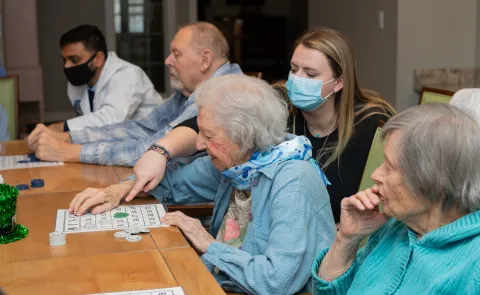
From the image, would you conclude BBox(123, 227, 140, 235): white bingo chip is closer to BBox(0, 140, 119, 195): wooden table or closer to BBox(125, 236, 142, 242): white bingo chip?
BBox(125, 236, 142, 242): white bingo chip

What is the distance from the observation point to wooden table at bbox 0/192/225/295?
1.56m

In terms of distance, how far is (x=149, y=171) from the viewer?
2.39m

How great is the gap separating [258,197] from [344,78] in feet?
2.58

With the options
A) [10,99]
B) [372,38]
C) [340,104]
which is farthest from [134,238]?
[372,38]

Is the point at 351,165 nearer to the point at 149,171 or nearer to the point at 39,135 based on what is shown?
the point at 149,171

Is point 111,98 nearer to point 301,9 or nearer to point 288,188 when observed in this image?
point 288,188

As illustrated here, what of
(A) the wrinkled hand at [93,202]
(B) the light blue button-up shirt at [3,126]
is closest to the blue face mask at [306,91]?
(A) the wrinkled hand at [93,202]

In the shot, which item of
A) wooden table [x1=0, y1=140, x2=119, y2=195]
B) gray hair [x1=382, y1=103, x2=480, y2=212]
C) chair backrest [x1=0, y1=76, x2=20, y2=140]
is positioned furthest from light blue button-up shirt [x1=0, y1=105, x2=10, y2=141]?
gray hair [x1=382, y1=103, x2=480, y2=212]

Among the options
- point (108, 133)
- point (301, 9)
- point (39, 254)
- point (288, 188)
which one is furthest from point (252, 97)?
point (301, 9)

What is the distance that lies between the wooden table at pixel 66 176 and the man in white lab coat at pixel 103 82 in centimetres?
82

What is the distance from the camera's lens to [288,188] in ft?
6.26

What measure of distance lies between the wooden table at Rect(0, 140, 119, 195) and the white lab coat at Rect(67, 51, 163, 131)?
767 millimetres

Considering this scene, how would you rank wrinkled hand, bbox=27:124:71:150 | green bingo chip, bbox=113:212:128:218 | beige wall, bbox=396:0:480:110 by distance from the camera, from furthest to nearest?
beige wall, bbox=396:0:480:110 → wrinkled hand, bbox=27:124:71:150 → green bingo chip, bbox=113:212:128:218

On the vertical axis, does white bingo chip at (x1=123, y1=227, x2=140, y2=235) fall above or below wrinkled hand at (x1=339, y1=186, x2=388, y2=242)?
below
